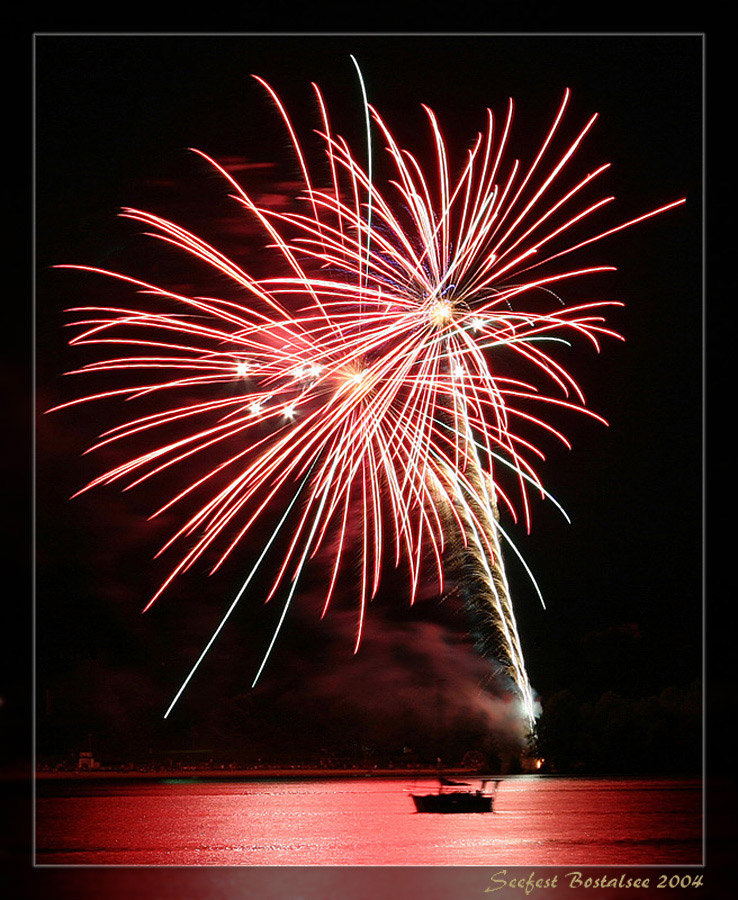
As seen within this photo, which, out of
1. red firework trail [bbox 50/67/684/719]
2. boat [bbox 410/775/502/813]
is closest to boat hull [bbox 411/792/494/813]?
boat [bbox 410/775/502/813]

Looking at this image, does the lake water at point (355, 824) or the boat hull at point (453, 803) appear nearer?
the lake water at point (355, 824)

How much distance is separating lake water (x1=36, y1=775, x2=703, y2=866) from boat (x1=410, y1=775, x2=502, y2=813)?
54mm

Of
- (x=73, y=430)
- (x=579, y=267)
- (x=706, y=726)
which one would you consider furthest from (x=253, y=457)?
(x=706, y=726)

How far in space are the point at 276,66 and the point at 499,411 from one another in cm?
283

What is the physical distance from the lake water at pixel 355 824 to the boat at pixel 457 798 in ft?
0.18

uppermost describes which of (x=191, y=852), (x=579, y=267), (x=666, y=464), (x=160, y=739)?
(x=579, y=267)

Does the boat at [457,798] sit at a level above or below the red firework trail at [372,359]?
below

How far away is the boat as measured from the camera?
707 centimetres

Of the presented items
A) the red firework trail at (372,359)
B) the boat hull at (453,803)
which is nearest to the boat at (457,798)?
the boat hull at (453,803)

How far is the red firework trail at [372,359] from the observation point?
22.4ft

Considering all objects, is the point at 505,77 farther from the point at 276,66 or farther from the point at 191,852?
the point at 191,852

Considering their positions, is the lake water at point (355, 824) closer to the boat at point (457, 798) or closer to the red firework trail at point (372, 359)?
the boat at point (457, 798)

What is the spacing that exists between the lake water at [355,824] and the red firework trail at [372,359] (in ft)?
2.88

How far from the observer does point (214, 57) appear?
6.95 metres
